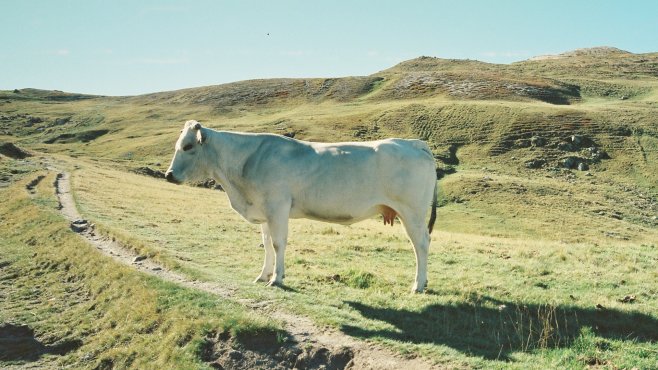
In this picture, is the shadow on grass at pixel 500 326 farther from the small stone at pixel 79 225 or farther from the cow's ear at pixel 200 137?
the small stone at pixel 79 225

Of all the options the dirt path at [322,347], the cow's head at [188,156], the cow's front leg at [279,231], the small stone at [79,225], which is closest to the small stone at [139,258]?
the dirt path at [322,347]

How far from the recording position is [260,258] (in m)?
16.0

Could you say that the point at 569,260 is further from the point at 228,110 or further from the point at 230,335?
the point at 228,110

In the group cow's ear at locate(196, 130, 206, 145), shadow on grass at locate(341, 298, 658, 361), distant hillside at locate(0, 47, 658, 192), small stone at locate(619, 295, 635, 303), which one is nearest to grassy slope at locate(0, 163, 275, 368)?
shadow on grass at locate(341, 298, 658, 361)

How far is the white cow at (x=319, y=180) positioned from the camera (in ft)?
38.5

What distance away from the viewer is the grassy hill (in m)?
9.73

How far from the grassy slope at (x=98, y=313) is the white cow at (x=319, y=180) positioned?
2246 mm

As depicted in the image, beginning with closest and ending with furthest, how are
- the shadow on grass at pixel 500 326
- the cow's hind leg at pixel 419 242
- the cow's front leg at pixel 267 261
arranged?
the shadow on grass at pixel 500 326 → the cow's hind leg at pixel 419 242 → the cow's front leg at pixel 267 261

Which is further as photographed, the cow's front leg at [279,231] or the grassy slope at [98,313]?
the cow's front leg at [279,231]

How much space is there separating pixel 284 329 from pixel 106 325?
192 inches

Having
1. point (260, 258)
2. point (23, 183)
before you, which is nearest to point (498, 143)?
point (23, 183)

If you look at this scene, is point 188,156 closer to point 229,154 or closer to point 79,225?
point 229,154

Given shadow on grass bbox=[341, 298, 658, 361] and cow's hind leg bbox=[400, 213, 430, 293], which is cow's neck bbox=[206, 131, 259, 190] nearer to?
cow's hind leg bbox=[400, 213, 430, 293]

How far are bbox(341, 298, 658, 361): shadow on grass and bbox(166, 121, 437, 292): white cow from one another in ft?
5.68
